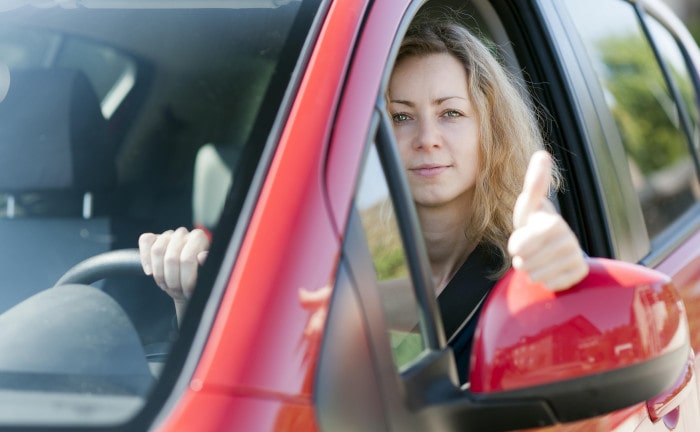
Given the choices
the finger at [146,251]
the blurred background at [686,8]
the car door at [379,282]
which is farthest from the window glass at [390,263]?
the blurred background at [686,8]

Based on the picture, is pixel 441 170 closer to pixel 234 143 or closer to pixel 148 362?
pixel 234 143

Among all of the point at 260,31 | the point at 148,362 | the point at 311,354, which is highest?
the point at 260,31

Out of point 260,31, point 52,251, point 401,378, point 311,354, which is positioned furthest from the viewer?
point 52,251

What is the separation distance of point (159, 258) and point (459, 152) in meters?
0.66

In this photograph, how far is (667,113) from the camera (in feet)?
10.6

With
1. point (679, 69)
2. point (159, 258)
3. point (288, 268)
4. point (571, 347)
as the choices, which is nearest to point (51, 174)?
point (159, 258)

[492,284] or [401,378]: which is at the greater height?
[401,378]

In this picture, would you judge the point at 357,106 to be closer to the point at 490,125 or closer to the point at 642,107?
the point at 490,125

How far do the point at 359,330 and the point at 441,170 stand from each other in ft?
2.63

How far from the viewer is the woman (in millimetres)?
2117

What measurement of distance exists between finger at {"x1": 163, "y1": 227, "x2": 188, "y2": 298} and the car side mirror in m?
0.52

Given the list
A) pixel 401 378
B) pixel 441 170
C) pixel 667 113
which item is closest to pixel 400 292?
pixel 401 378

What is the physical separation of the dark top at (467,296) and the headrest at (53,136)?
86 centimetres

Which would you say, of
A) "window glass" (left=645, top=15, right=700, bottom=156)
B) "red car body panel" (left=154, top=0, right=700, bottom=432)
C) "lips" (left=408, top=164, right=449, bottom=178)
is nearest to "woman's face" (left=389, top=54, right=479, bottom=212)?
"lips" (left=408, top=164, right=449, bottom=178)
